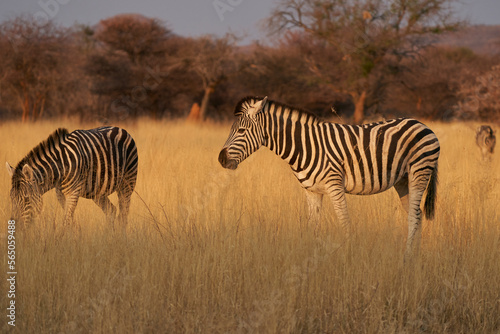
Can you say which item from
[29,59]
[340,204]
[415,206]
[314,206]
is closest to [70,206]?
[314,206]

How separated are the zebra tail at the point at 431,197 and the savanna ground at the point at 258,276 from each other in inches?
5.7

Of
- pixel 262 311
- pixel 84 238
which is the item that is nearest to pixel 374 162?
pixel 262 311

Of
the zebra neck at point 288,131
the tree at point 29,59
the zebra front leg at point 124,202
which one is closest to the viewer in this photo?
the zebra neck at point 288,131

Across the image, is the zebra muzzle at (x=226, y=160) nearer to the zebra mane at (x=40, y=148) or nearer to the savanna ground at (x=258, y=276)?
the savanna ground at (x=258, y=276)

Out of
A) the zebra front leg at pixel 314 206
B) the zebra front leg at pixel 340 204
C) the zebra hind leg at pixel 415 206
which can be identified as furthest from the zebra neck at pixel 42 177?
the zebra hind leg at pixel 415 206

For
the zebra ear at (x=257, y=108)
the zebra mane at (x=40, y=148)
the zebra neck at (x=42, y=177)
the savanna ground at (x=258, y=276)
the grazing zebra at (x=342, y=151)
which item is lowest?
the savanna ground at (x=258, y=276)

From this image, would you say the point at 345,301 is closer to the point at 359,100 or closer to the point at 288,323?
the point at 288,323

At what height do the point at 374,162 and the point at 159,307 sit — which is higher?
the point at 374,162

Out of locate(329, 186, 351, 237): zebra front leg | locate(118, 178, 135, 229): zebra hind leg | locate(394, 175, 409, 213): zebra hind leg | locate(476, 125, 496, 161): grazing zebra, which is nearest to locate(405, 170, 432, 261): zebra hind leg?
locate(394, 175, 409, 213): zebra hind leg

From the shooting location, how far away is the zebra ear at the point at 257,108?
4996 millimetres

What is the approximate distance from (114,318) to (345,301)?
155 cm

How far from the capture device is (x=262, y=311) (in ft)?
11.7

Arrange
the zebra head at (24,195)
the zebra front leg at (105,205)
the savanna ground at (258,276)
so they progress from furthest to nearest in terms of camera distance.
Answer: the zebra front leg at (105,205)
the zebra head at (24,195)
the savanna ground at (258,276)

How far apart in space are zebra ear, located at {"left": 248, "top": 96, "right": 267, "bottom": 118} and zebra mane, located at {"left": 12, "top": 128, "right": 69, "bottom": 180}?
182 centimetres
